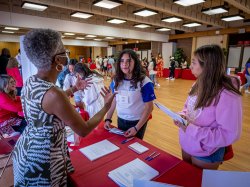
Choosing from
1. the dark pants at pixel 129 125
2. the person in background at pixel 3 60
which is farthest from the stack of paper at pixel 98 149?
the person in background at pixel 3 60

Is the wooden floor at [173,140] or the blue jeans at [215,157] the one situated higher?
the blue jeans at [215,157]

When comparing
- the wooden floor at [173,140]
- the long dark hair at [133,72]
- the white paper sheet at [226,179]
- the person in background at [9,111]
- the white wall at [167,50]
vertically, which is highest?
the white wall at [167,50]

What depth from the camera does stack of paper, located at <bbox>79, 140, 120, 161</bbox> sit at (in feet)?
3.94

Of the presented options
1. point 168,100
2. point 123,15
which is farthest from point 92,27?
point 168,100

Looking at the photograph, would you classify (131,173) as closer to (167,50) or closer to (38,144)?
(38,144)

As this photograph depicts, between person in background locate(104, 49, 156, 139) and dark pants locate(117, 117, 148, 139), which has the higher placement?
person in background locate(104, 49, 156, 139)

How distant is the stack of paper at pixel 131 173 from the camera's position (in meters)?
0.94

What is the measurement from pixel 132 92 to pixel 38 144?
1.00 metres

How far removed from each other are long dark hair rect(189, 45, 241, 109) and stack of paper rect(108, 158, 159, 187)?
531 millimetres

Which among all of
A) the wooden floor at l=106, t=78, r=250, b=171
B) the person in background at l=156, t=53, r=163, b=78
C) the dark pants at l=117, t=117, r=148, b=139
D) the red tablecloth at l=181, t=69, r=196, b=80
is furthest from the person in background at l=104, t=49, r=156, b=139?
the red tablecloth at l=181, t=69, r=196, b=80

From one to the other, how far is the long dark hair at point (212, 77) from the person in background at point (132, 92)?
57 centimetres

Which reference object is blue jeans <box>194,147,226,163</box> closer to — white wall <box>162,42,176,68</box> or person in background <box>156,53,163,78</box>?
person in background <box>156,53,163,78</box>

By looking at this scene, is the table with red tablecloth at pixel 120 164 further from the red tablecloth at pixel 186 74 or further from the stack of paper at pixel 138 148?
the red tablecloth at pixel 186 74

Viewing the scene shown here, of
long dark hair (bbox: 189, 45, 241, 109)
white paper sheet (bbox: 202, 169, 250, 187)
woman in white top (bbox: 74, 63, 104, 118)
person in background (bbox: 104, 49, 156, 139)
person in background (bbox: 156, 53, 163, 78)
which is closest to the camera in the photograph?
white paper sheet (bbox: 202, 169, 250, 187)
